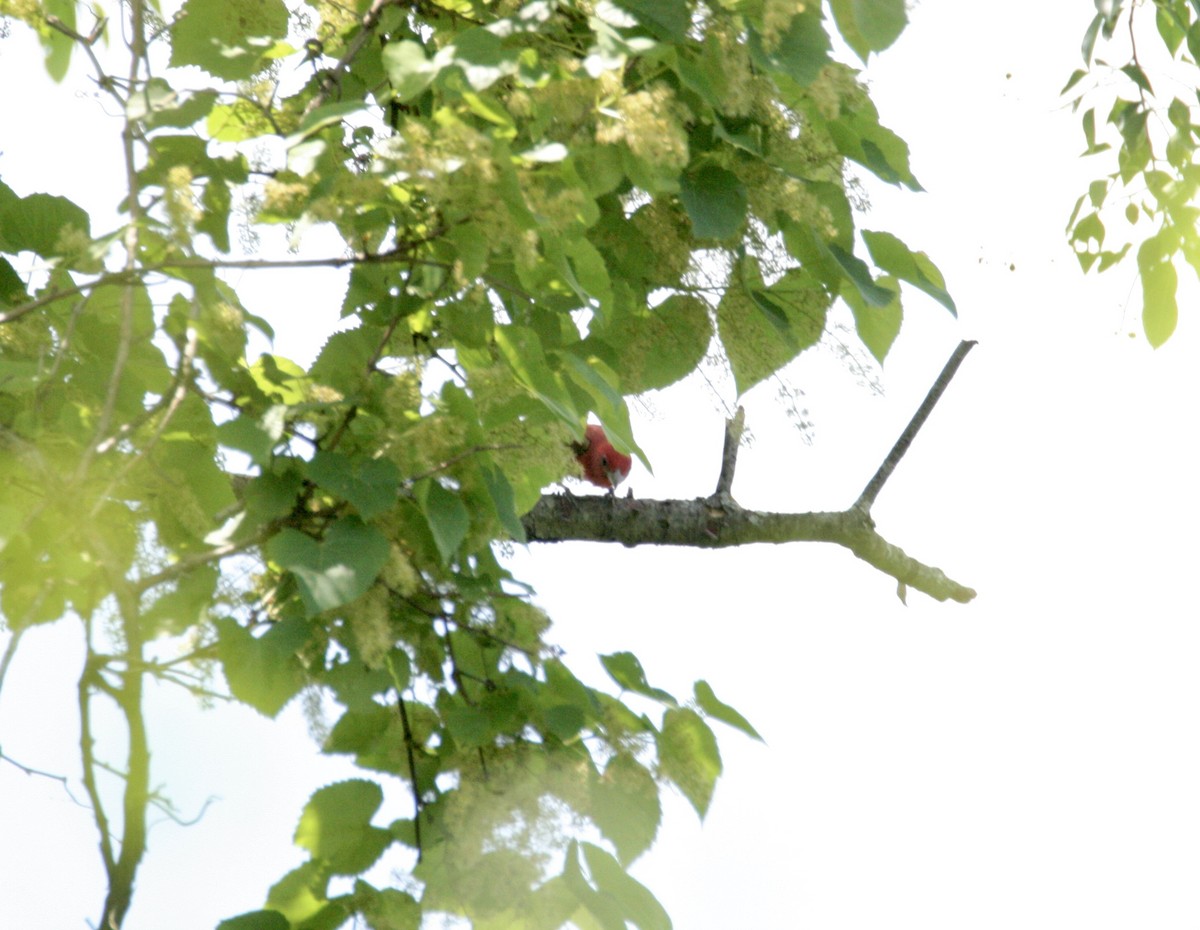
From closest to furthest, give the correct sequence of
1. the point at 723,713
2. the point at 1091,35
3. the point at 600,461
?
the point at 723,713 < the point at 1091,35 < the point at 600,461

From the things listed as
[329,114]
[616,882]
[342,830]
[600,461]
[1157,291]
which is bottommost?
[616,882]

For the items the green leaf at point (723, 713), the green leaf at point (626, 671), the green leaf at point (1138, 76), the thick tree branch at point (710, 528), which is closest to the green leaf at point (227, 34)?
the green leaf at point (626, 671)

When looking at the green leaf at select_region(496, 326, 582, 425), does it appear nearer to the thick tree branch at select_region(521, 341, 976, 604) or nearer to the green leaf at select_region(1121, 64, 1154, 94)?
the thick tree branch at select_region(521, 341, 976, 604)

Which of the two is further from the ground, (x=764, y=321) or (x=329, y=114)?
(x=764, y=321)

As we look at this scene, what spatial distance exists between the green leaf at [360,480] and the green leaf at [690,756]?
0.49 metres

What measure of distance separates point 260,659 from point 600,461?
11.3 feet

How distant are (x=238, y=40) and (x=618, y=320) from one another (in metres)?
0.56

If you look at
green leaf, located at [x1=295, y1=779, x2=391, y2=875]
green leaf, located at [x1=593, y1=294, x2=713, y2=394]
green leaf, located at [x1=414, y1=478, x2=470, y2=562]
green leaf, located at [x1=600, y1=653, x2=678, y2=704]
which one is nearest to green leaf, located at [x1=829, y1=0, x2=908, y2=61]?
green leaf, located at [x1=593, y1=294, x2=713, y2=394]

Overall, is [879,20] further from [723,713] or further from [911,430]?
[911,430]

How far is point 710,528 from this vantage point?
2615 millimetres

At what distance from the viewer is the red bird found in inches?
186

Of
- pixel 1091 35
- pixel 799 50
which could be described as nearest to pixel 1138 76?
pixel 1091 35

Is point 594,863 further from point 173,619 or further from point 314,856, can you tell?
point 173,619

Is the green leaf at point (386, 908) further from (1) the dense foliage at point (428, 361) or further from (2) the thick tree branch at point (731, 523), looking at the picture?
(2) the thick tree branch at point (731, 523)
